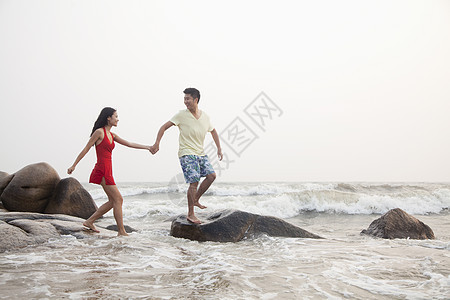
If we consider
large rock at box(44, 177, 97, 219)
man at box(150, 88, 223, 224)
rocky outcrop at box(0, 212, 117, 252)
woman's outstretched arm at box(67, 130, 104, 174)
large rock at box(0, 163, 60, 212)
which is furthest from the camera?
large rock at box(0, 163, 60, 212)

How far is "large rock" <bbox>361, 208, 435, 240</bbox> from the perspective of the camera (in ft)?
20.4

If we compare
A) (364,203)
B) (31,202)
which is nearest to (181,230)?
(31,202)

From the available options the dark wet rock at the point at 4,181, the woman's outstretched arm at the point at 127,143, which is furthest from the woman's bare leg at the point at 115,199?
the dark wet rock at the point at 4,181

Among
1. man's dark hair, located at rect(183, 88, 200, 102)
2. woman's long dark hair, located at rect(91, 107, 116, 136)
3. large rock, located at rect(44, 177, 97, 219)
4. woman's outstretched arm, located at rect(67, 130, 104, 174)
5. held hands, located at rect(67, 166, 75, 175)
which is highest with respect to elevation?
man's dark hair, located at rect(183, 88, 200, 102)

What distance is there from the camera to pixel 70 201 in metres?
9.20

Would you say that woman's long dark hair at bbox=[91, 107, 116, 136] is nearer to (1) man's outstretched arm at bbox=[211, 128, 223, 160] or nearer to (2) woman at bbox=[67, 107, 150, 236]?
(2) woman at bbox=[67, 107, 150, 236]

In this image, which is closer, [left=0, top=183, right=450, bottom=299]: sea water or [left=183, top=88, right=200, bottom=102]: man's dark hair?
[left=0, top=183, right=450, bottom=299]: sea water

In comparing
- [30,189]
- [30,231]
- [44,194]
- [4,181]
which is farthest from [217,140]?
[4,181]

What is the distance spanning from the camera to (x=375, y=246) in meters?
5.02

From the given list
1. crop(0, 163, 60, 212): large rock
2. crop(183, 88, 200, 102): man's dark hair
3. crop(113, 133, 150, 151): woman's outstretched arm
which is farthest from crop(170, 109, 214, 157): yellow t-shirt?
crop(0, 163, 60, 212): large rock

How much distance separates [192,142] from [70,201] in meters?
5.67

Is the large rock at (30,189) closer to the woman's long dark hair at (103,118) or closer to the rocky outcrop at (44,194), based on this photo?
the rocky outcrop at (44,194)

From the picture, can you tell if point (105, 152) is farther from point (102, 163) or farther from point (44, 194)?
point (44, 194)

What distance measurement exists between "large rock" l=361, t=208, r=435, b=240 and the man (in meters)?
3.56
